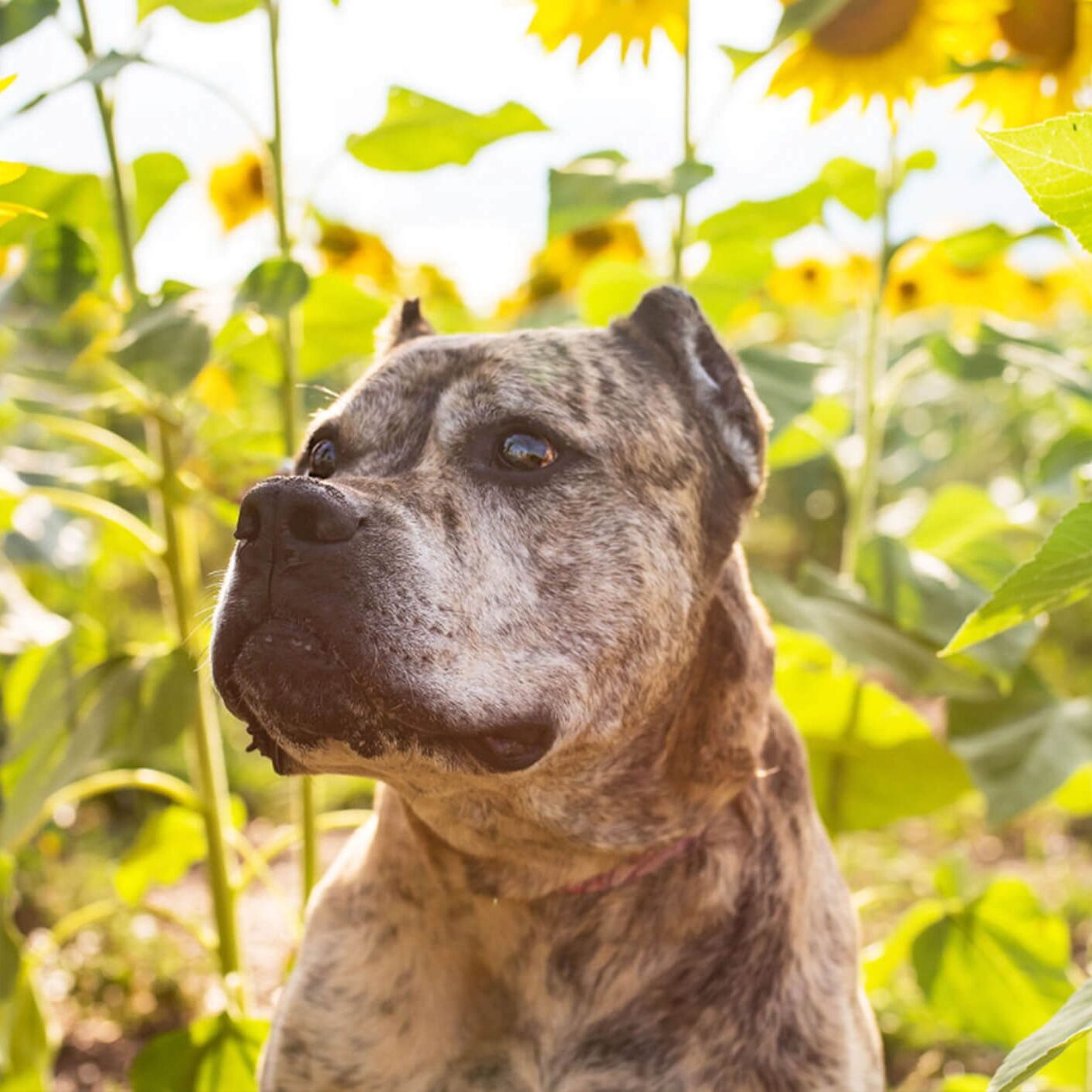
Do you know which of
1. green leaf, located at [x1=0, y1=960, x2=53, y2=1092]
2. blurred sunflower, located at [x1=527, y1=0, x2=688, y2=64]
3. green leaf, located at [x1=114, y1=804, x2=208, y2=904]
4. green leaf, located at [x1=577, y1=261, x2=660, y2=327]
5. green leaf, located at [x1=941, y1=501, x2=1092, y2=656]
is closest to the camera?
green leaf, located at [x1=941, y1=501, x2=1092, y2=656]

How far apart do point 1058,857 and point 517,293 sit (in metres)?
2.67

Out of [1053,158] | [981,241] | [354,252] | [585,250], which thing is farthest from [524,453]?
[585,250]

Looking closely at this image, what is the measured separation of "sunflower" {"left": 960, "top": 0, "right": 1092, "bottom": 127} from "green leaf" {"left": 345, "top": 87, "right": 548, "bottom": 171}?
0.81 meters

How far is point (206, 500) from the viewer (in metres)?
2.54

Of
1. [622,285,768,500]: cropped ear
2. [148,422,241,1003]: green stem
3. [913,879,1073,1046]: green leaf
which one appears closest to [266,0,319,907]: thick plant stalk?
[148,422,241,1003]: green stem

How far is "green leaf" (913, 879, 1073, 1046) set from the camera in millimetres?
2199

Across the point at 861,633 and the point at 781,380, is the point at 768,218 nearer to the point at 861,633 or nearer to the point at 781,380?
the point at 781,380

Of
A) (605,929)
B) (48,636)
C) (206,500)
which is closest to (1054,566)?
(605,929)

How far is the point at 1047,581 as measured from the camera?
1.39 metres

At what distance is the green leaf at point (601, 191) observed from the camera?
187cm

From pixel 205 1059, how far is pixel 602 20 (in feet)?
5.88

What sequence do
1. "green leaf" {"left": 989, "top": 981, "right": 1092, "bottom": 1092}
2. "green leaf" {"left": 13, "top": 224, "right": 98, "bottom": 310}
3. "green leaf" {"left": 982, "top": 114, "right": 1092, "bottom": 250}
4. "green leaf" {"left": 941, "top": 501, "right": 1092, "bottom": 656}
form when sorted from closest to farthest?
"green leaf" {"left": 989, "top": 981, "right": 1092, "bottom": 1092}
"green leaf" {"left": 982, "top": 114, "right": 1092, "bottom": 250}
"green leaf" {"left": 941, "top": 501, "right": 1092, "bottom": 656}
"green leaf" {"left": 13, "top": 224, "right": 98, "bottom": 310}

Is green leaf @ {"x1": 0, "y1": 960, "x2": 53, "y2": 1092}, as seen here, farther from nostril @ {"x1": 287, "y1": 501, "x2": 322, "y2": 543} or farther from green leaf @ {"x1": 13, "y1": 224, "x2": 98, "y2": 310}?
nostril @ {"x1": 287, "y1": 501, "x2": 322, "y2": 543}

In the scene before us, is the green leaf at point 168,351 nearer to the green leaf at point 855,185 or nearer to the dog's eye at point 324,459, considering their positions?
the dog's eye at point 324,459
